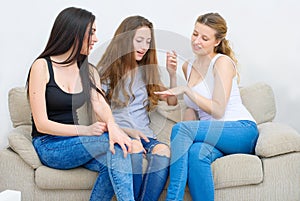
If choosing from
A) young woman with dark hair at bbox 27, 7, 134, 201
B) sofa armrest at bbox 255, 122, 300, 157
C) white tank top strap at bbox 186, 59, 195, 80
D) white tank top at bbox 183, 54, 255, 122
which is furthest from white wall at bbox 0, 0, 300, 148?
sofa armrest at bbox 255, 122, 300, 157

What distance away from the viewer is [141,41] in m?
2.37

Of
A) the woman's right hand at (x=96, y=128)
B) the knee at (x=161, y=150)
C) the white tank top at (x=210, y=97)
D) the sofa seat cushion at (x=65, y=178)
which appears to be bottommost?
the sofa seat cushion at (x=65, y=178)

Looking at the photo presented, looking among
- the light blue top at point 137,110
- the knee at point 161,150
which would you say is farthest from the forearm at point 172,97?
the knee at point 161,150

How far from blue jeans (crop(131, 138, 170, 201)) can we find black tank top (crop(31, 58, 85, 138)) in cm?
36

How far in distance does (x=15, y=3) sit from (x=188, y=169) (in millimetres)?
1601

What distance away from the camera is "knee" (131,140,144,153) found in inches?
90.1

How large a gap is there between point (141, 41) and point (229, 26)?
982 mm

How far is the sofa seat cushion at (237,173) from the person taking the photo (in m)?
2.32

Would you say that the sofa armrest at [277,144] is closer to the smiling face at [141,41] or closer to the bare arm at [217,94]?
the bare arm at [217,94]

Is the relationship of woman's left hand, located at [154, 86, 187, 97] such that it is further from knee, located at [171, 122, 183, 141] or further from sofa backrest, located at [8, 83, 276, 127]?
sofa backrest, located at [8, 83, 276, 127]

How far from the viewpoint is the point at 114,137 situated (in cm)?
225

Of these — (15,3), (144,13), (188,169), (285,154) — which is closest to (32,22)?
(15,3)

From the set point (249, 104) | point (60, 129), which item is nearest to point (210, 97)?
point (249, 104)

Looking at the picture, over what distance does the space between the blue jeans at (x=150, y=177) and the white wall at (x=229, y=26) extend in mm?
1066
